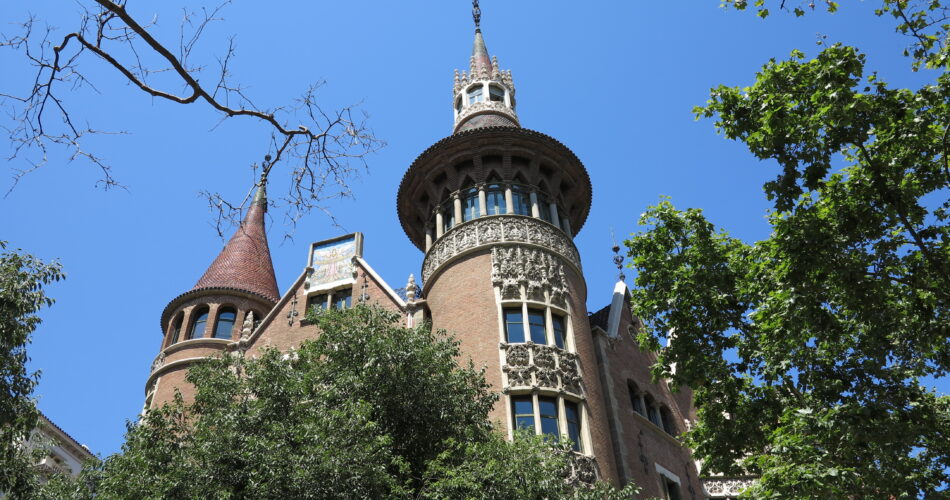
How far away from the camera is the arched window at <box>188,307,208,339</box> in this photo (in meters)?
28.3

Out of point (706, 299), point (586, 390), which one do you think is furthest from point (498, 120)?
point (706, 299)

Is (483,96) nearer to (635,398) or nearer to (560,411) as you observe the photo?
(635,398)

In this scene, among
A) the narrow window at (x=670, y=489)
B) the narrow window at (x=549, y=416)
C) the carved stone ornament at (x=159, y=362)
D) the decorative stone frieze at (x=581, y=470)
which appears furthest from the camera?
the carved stone ornament at (x=159, y=362)

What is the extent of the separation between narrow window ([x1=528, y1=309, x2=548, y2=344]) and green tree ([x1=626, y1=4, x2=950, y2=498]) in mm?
7555

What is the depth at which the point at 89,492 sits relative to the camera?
608 inches

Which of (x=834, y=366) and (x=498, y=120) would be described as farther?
(x=498, y=120)

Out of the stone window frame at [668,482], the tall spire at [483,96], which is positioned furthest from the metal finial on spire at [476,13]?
the stone window frame at [668,482]

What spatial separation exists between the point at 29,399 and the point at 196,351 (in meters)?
12.7

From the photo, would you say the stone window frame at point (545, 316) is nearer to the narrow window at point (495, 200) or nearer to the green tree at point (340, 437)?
the narrow window at point (495, 200)

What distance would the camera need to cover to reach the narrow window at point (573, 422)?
19677mm

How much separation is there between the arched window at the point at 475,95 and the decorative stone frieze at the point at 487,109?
407 mm

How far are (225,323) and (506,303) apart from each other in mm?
12274

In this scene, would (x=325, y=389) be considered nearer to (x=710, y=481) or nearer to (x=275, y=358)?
(x=275, y=358)

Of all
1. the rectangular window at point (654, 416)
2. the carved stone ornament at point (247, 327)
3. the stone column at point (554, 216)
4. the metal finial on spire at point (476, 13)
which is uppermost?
the metal finial on spire at point (476, 13)
